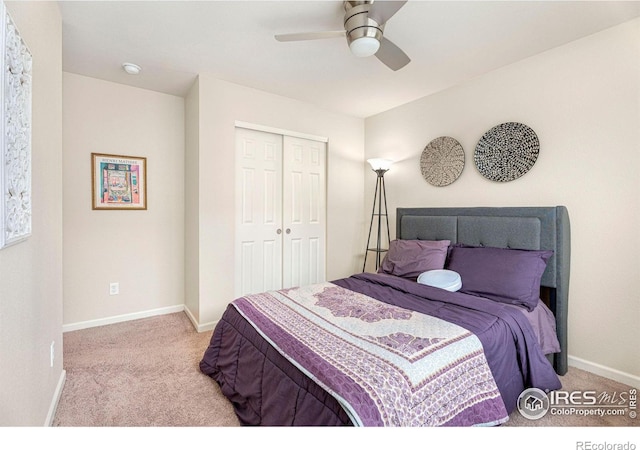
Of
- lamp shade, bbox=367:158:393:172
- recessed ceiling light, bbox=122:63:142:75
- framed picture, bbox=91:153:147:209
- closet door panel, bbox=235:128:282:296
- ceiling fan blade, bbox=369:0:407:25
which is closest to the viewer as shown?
ceiling fan blade, bbox=369:0:407:25

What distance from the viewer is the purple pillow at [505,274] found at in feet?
6.82

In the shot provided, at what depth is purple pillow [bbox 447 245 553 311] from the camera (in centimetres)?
208

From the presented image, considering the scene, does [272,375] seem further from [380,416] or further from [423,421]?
[423,421]

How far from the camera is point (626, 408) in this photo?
5.86ft

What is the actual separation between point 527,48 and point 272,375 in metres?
2.96

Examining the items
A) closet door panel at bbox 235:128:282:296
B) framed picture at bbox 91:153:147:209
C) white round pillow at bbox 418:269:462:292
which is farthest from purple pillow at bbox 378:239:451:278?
framed picture at bbox 91:153:147:209

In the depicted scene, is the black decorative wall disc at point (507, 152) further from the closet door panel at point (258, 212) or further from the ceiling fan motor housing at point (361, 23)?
the closet door panel at point (258, 212)

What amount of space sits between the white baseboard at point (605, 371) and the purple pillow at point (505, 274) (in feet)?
2.27

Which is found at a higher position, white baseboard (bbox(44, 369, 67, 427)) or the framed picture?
the framed picture

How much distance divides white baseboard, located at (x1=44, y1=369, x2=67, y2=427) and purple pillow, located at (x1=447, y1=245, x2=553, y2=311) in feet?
8.95

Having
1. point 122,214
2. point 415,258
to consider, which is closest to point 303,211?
point 415,258

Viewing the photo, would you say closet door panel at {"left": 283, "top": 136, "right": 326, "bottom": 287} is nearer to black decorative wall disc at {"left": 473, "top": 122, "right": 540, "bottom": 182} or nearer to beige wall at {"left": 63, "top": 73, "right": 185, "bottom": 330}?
beige wall at {"left": 63, "top": 73, "right": 185, "bottom": 330}

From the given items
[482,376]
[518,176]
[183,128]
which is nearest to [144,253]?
[183,128]

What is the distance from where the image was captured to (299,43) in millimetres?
2314
